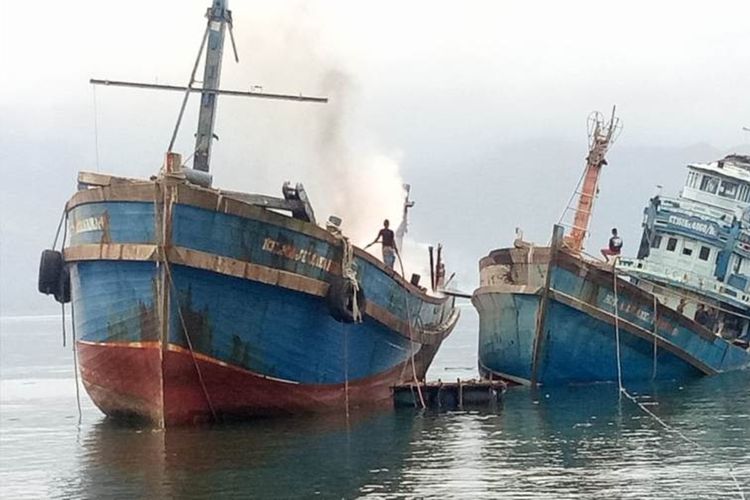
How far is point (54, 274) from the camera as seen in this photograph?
24062 millimetres

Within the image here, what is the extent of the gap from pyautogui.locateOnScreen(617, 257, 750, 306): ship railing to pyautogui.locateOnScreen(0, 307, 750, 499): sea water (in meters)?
6.71

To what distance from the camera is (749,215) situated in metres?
36.2

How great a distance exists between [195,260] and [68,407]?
13.0 m

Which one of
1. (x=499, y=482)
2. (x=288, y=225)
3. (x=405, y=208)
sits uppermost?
(x=405, y=208)

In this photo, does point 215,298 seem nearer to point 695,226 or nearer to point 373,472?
point 373,472

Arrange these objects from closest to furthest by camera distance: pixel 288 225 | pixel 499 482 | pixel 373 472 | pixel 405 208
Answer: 1. pixel 499 482
2. pixel 373 472
3. pixel 288 225
4. pixel 405 208

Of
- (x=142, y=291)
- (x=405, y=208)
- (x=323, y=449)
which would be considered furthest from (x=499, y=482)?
(x=405, y=208)

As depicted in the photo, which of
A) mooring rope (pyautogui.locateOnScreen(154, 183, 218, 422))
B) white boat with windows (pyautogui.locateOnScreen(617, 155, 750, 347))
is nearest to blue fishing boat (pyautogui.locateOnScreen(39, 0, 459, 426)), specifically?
mooring rope (pyautogui.locateOnScreen(154, 183, 218, 422))

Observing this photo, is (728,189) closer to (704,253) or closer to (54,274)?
(704,253)

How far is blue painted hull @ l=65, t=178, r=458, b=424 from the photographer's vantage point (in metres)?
19.8

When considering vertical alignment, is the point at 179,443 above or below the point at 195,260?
below

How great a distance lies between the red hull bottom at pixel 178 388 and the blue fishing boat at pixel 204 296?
0.03 metres

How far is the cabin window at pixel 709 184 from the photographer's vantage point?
3719 cm

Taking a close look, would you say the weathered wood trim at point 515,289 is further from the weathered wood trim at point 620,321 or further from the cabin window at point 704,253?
the cabin window at point 704,253
